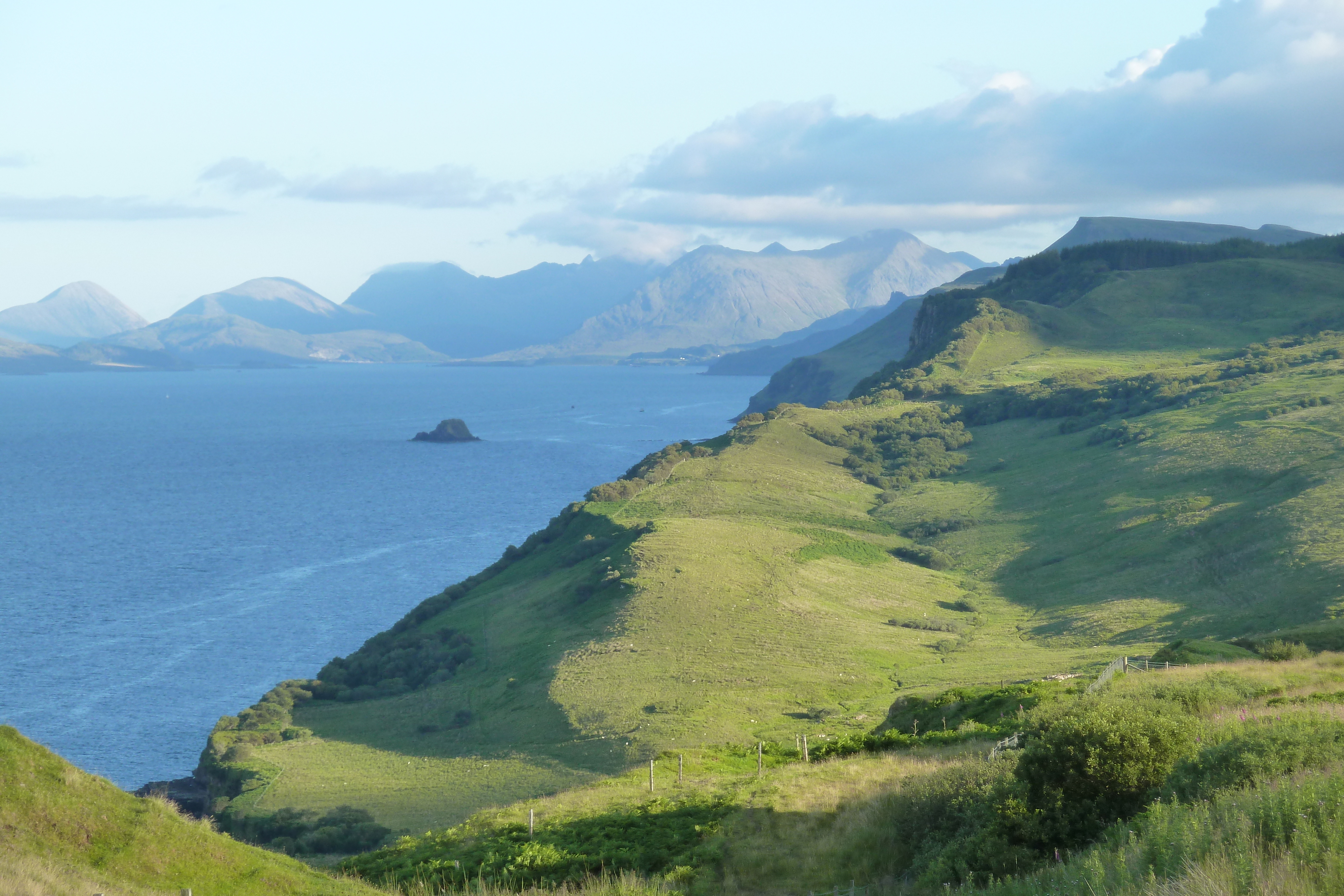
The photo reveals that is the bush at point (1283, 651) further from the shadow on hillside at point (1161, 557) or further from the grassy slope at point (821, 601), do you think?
the shadow on hillside at point (1161, 557)

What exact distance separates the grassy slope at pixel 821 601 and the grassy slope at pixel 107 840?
26.0m

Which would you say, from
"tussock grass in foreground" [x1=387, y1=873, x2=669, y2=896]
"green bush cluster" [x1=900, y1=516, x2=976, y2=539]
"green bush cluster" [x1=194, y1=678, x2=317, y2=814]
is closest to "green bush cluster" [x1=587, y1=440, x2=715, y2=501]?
"green bush cluster" [x1=900, y1=516, x2=976, y2=539]

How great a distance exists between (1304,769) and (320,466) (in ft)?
618

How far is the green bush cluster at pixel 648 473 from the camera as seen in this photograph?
10662 centimetres

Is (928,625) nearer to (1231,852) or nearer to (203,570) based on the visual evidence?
(1231,852)

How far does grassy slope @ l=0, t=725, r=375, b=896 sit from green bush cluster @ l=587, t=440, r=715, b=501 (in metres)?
87.3

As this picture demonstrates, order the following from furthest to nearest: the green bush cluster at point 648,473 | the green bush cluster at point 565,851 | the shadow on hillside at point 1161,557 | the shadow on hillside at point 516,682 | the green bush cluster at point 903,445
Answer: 1. the green bush cluster at point 903,445
2. the green bush cluster at point 648,473
3. the shadow on hillside at point 1161,557
4. the shadow on hillside at point 516,682
5. the green bush cluster at point 565,851

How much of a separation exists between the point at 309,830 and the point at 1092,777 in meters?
35.3

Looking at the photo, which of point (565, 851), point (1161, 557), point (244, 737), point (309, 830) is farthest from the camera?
point (1161, 557)

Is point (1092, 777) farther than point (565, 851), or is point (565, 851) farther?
point (565, 851)

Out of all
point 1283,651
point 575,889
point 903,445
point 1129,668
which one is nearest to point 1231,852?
point 575,889

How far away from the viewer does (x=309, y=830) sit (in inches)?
1718

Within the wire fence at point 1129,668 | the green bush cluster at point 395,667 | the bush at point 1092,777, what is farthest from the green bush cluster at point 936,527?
the bush at point 1092,777

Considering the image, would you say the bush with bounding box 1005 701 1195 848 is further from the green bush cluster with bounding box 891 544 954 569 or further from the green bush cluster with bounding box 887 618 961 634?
the green bush cluster with bounding box 891 544 954 569
